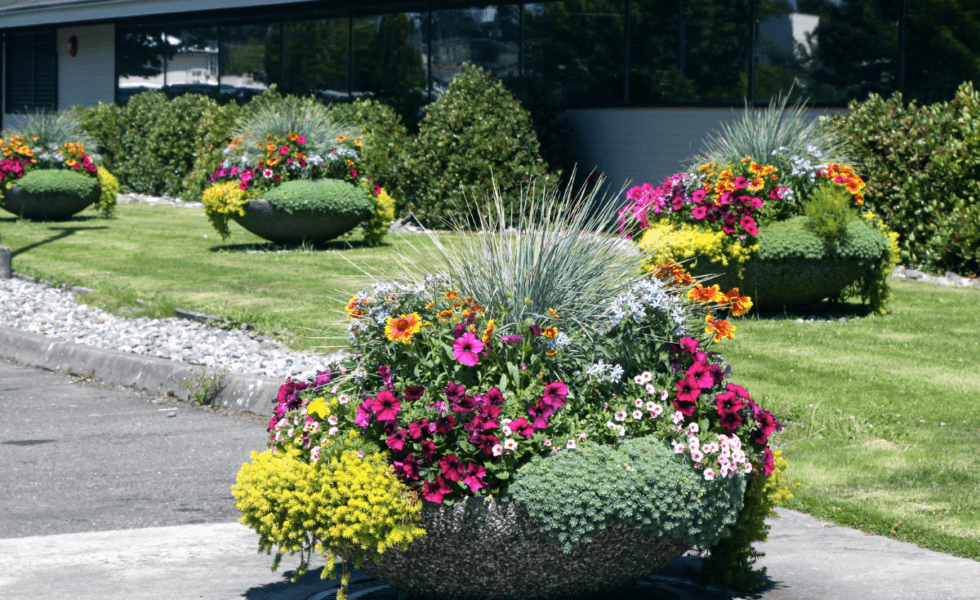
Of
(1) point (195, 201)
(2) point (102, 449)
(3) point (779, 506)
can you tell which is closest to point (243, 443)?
(2) point (102, 449)

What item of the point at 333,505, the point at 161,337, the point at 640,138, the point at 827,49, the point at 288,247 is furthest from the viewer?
the point at 640,138

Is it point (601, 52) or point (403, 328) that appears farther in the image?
point (601, 52)

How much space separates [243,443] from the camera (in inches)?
239

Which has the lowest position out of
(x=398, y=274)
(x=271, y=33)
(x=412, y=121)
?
(x=398, y=274)

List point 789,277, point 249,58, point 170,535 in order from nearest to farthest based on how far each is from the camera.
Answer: point 170,535 < point 789,277 < point 249,58

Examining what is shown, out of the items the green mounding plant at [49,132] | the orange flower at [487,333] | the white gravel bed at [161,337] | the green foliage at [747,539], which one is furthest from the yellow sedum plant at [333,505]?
the green mounding plant at [49,132]

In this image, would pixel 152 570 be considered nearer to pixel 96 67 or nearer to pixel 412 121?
pixel 412 121

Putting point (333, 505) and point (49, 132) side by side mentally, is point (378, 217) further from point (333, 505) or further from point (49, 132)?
point (333, 505)

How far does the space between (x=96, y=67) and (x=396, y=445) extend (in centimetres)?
2560

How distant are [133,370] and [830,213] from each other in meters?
5.58

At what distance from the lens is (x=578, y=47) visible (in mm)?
17016

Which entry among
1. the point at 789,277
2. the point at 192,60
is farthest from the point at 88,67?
the point at 789,277

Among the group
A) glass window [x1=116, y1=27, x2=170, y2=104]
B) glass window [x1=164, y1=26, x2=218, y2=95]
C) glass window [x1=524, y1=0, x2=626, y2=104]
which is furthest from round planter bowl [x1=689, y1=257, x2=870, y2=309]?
glass window [x1=116, y1=27, x2=170, y2=104]

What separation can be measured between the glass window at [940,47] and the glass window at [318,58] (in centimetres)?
1047
